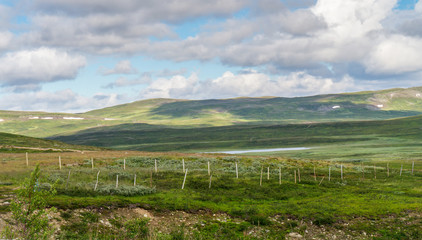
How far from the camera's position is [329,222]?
31.3 metres

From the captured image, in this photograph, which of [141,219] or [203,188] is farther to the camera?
[203,188]

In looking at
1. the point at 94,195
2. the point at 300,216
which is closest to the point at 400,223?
the point at 300,216

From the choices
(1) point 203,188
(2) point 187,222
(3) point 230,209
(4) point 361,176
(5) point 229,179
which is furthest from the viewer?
(4) point 361,176

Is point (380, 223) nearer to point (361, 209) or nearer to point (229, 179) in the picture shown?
point (361, 209)

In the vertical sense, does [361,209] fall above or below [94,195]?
below

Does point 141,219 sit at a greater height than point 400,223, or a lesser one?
greater

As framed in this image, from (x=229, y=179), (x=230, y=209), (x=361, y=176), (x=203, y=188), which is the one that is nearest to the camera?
(x=230, y=209)

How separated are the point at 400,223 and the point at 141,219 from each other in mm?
20891

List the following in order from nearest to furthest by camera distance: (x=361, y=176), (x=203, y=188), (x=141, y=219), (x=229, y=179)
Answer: (x=141, y=219), (x=203, y=188), (x=229, y=179), (x=361, y=176)

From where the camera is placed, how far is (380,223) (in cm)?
3159

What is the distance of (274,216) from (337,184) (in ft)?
69.3

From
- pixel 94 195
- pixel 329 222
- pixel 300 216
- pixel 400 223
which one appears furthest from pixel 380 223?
pixel 94 195

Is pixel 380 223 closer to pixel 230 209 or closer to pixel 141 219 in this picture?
pixel 230 209

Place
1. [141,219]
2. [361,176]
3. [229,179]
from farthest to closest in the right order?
[361,176] < [229,179] < [141,219]
